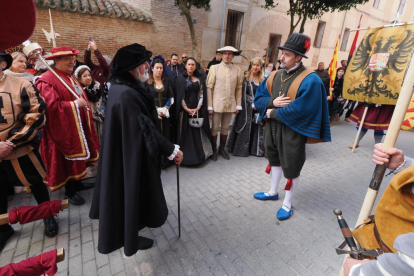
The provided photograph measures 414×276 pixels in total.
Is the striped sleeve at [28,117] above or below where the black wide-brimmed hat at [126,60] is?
below

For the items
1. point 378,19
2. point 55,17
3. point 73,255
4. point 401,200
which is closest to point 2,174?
point 73,255

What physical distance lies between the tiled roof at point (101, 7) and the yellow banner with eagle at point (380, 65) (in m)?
8.13

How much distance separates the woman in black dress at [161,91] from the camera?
378cm

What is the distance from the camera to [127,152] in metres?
1.80

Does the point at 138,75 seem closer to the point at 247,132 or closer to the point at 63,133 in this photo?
the point at 63,133

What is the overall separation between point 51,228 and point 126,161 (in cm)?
148

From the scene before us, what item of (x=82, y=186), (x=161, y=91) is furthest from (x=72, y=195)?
(x=161, y=91)

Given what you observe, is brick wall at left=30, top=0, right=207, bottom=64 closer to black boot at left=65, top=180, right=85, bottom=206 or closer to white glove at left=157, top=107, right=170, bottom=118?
white glove at left=157, top=107, right=170, bottom=118

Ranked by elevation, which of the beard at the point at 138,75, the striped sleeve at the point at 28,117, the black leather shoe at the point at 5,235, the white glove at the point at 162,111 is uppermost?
the beard at the point at 138,75

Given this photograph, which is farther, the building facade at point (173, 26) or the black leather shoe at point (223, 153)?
the building facade at point (173, 26)

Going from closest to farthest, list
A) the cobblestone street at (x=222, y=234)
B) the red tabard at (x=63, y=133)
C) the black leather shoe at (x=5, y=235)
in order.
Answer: the cobblestone street at (x=222, y=234) < the black leather shoe at (x=5, y=235) < the red tabard at (x=63, y=133)

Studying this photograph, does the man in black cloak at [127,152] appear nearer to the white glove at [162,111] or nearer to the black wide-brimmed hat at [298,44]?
the black wide-brimmed hat at [298,44]

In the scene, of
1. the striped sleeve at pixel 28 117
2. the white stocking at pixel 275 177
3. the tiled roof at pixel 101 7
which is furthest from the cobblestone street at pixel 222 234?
the tiled roof at pixel 101 7

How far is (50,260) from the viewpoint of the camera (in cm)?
157
